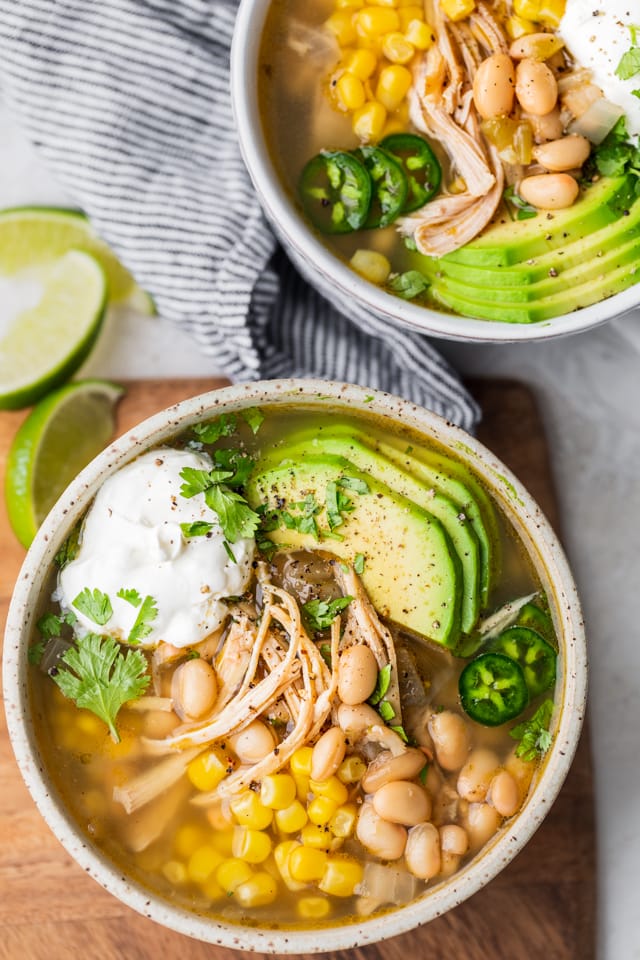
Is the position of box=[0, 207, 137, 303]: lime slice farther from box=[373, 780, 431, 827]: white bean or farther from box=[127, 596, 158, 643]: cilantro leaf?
box=[373, 780, 431, 827]: white bean

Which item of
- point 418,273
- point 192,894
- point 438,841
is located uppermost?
point 418,273

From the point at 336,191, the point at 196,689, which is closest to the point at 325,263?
the point at 336,191

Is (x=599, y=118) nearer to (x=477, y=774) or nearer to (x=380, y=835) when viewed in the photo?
(x=477, y=774)

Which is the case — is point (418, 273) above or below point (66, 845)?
above

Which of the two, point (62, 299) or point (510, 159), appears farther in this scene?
point (62, 299)

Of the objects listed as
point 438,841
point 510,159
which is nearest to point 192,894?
point 438,841

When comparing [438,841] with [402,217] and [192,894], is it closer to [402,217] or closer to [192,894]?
[192,894]

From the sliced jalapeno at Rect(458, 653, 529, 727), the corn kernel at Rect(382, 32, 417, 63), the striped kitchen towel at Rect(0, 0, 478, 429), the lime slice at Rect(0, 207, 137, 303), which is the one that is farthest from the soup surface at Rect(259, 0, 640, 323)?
the sliced jalapeno at Rect(458, 653, 529, 727)
